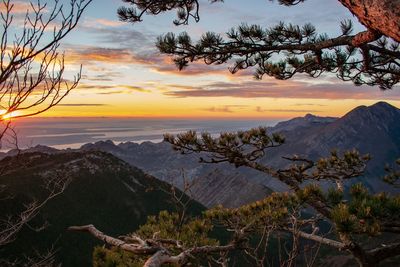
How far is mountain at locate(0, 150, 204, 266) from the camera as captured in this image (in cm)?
9469

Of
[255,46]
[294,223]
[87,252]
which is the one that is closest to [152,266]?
[294,223]

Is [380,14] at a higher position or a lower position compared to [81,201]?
higher

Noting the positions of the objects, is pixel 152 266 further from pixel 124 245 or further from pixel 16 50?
pixel 16 50

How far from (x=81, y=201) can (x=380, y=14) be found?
138611mm

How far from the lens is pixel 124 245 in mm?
3898

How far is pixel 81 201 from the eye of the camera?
13288 cm

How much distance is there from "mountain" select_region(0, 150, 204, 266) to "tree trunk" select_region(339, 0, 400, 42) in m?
88.2

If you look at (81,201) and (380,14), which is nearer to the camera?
(380,14)

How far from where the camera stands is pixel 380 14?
133 inches

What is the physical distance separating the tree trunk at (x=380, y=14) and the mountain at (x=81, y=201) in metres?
88.2

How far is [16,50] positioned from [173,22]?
4634 mm

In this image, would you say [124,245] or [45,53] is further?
[45,53]

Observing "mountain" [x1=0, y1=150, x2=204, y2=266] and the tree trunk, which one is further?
"mountain" [x1=0, y1=150, x2=204, y2=266]

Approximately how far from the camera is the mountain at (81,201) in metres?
94.7
